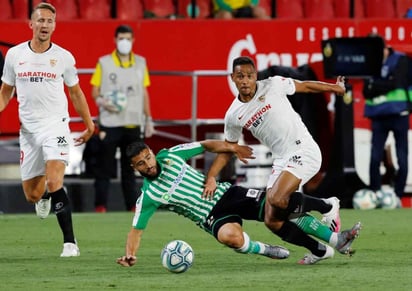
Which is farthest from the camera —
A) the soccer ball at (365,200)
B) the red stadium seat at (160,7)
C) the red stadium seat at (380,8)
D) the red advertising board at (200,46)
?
the red stadium seat at (380,8)

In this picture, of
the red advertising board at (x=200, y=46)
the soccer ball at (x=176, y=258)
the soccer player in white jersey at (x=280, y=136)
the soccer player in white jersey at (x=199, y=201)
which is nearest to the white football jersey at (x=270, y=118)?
the soccer player in white jersey at (x=280, y=136)

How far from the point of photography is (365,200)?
62.8 ft

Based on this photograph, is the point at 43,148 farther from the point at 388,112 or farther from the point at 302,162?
the point at 388,112

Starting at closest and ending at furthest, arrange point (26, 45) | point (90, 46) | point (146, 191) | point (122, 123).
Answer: point (146, 191) < point (26, 45) < point (122, 123) < point (90, 46)

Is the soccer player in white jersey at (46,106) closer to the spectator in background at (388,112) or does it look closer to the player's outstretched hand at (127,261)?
the player's outstretched hand at (127,261)

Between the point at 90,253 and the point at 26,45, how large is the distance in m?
1.96

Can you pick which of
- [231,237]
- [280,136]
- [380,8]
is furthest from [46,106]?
[380,8]

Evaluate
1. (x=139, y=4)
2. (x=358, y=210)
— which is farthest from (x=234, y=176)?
(x=139, y=4)

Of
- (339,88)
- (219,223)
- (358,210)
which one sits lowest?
(358,210)

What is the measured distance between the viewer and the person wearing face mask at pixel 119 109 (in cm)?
1870

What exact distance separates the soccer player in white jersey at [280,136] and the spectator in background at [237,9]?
9.44m

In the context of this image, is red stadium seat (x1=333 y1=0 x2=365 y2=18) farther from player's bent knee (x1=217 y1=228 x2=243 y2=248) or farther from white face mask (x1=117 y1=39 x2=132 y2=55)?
player's bent knee (x1=217 y1=228 x2=243 y2=248)

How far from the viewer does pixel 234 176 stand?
19812 mm

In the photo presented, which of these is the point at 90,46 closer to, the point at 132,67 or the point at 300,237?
the point at 132,67
